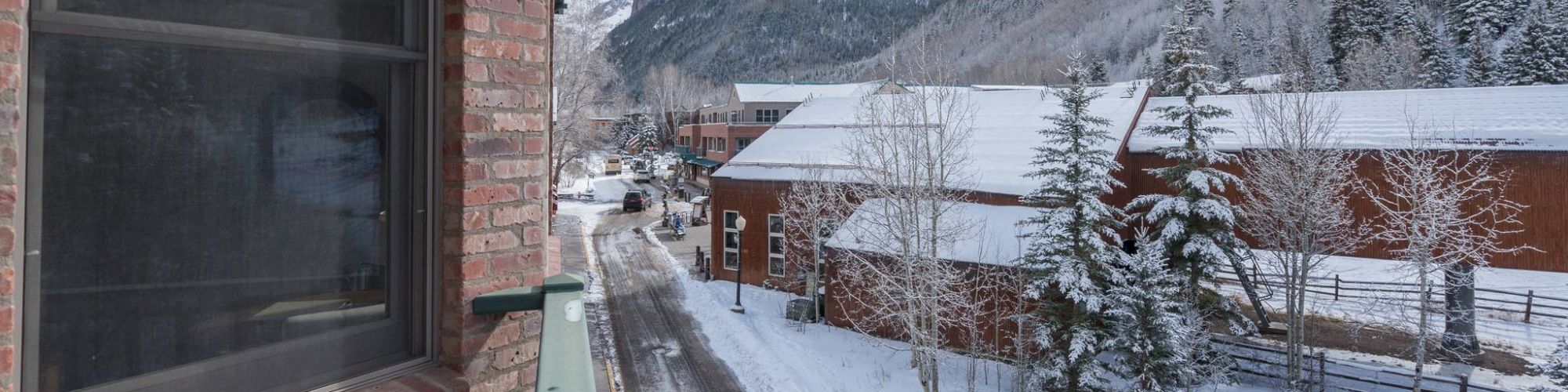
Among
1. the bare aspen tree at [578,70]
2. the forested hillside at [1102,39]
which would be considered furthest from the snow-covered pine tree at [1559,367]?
the bare aspen tree at [578,70]

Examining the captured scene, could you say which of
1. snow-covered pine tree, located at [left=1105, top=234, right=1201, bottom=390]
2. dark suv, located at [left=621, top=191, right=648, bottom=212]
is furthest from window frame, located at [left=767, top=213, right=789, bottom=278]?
dark suv, located at [left=621, top=191, right=648, bottom=212]

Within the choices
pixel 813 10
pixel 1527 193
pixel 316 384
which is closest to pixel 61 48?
pixel 316 384

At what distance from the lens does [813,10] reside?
185 m

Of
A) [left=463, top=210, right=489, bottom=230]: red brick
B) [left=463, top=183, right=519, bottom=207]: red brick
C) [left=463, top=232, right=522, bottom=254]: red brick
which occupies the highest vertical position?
[left=463, top=183, right=519, bottom=207]: red brick

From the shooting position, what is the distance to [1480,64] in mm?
46562

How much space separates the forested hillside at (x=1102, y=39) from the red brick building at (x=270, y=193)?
14.7 metres

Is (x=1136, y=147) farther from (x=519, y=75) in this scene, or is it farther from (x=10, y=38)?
(x=10, y=38)

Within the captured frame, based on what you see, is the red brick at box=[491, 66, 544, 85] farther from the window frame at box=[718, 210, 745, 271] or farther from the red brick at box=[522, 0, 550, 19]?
Answer: the window frame at box=[718, 210, 745, 271]

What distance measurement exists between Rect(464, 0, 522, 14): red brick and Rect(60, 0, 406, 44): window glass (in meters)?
0.24

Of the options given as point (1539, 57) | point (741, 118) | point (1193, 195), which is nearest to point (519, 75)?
point (1193, 195)

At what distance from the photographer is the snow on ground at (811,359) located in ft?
51.2

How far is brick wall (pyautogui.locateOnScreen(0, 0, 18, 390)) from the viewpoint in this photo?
1611 millimetres

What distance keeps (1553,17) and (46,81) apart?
6287 cm

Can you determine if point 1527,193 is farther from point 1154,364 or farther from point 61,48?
point 61,48
